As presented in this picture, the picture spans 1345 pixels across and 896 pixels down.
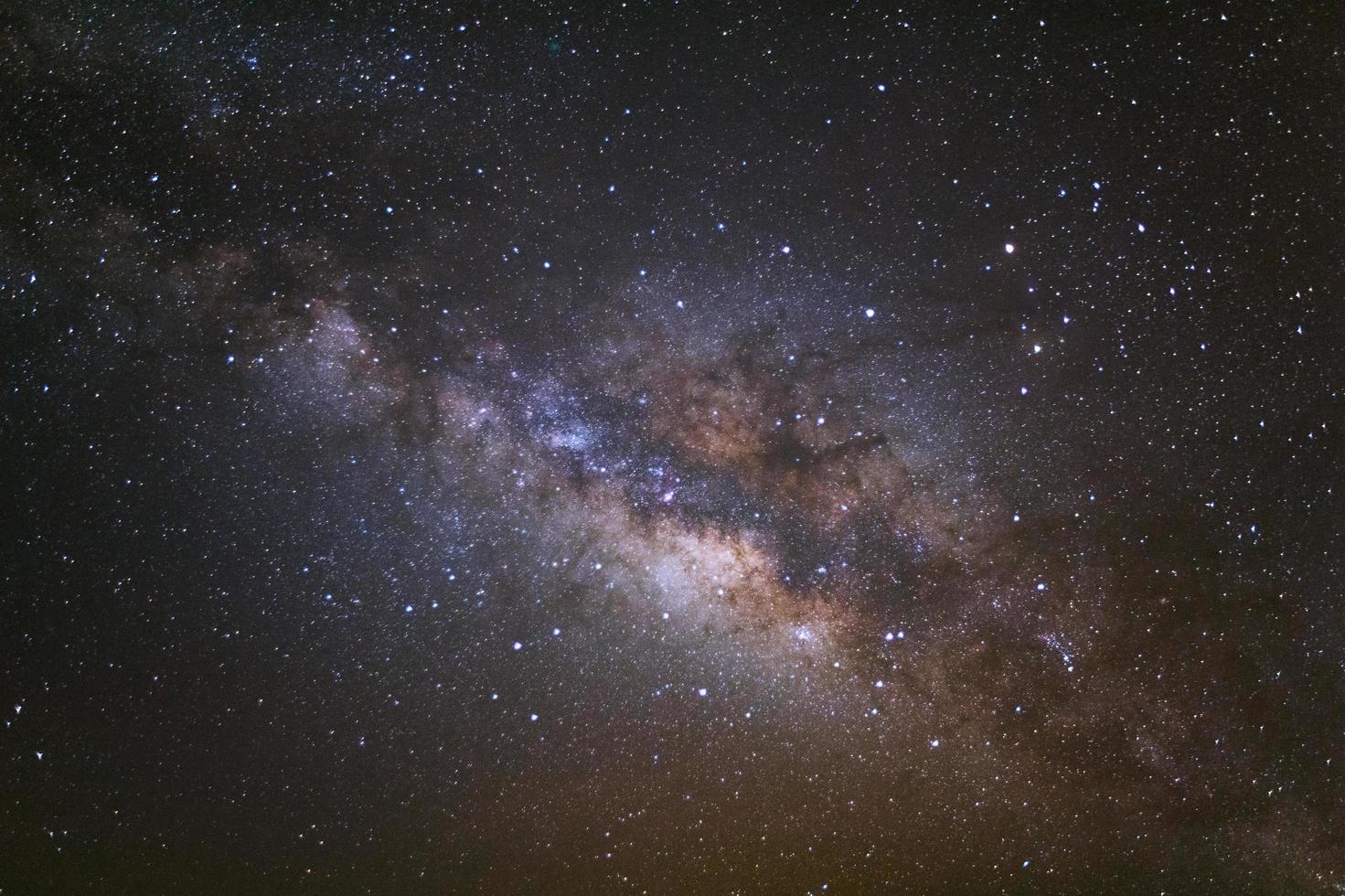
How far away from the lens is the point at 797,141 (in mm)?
2635

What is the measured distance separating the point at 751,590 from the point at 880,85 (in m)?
2.44

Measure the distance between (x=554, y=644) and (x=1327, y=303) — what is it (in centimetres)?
423

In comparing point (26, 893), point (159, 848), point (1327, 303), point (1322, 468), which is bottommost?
point (26, 893)

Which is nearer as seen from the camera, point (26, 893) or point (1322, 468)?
point (26, 893)

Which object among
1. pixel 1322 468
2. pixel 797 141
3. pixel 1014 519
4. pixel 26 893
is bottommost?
pixel 26 893

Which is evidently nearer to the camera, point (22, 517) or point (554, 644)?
point (22, 517)

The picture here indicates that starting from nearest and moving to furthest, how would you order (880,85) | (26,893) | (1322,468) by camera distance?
(880,85)
(26,893)
(1322,468)

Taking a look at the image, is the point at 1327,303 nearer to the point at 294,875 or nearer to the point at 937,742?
the point at 937,742

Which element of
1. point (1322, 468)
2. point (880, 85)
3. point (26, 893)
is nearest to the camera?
point (880, 85)

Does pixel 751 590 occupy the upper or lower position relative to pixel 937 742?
upper

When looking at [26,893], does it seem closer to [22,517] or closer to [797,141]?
[22,517]

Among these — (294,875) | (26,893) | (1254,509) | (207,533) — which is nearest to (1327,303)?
(1254,509)

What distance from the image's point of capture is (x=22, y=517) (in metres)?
2.61

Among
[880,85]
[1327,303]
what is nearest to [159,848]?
[880,85]
